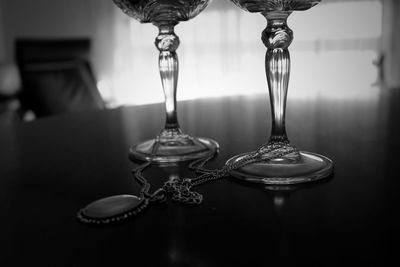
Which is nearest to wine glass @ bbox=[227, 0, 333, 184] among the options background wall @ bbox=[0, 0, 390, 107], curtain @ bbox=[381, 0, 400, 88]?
background wall @ bbox=[0, 0, 390, 107]

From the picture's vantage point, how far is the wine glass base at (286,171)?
325mm

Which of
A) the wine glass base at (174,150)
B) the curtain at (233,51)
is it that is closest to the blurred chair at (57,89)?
the wine glass base at (174,150)

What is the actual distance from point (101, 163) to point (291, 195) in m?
0.18

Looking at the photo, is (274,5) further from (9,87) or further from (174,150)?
(9,87)

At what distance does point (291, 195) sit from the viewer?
0.30 m

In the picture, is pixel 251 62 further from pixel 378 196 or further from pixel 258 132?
pixel 378 196

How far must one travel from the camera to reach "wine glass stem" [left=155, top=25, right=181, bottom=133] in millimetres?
441

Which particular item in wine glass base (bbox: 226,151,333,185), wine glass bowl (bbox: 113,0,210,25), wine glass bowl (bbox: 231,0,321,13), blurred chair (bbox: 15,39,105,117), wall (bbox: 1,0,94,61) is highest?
wall (bbox: 1,0,94,61)

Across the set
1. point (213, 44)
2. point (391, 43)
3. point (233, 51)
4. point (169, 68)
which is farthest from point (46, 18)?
point (169, 68)

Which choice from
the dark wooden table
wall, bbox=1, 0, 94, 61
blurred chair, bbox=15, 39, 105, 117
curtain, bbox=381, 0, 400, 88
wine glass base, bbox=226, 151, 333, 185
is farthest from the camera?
wall, bbox=1, 0, 94, 61

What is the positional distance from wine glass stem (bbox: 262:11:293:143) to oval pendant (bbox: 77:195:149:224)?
12 cm

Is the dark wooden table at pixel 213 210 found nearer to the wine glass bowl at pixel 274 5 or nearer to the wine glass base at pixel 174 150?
the wine glass base at pixel 174 150

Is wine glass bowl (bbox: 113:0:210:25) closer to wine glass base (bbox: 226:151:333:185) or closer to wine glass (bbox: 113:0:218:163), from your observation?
wine glass (bbox: 113:0:218:163)

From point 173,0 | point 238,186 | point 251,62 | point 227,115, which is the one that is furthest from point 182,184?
point 251,62
